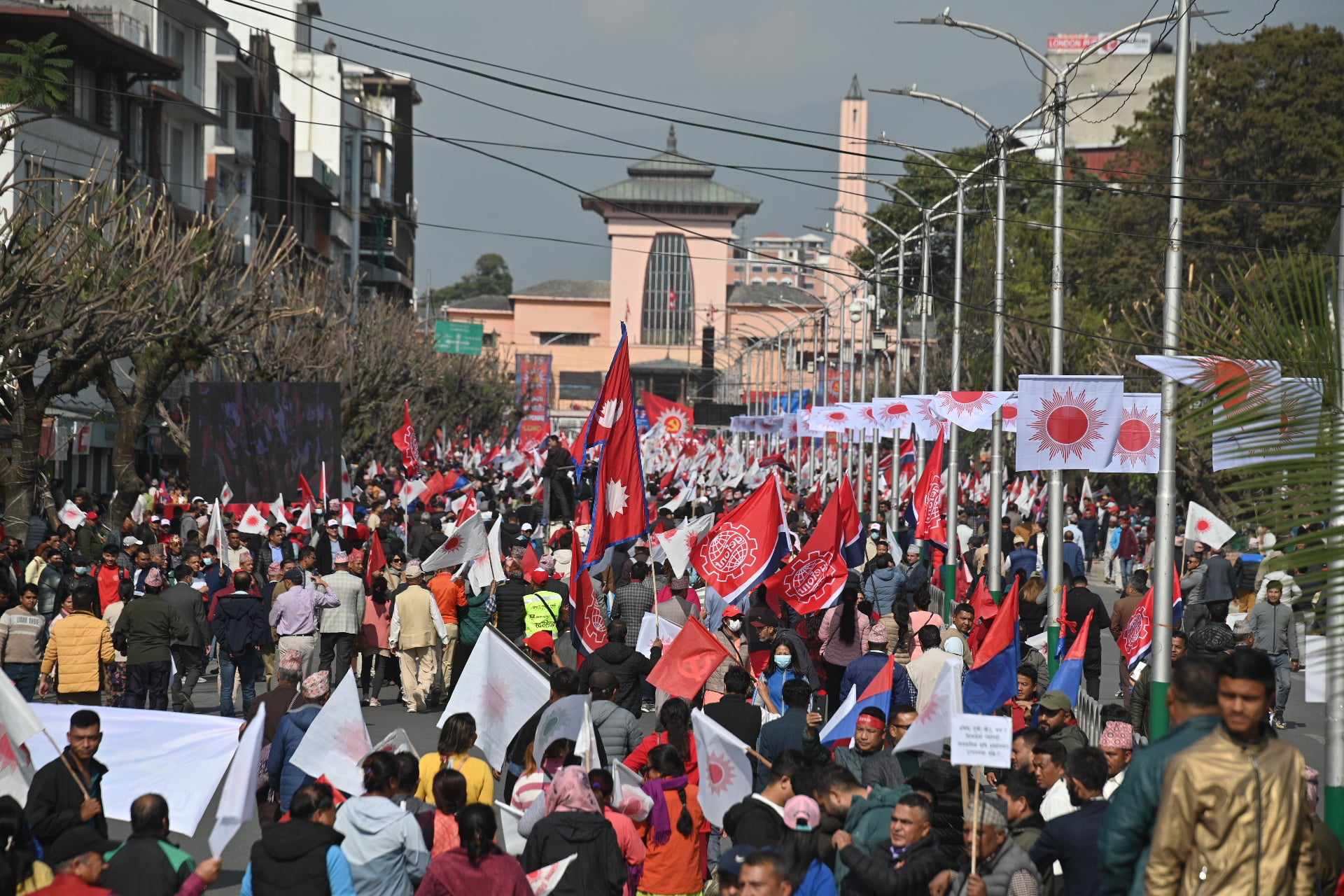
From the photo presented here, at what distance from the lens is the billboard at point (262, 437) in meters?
28.5

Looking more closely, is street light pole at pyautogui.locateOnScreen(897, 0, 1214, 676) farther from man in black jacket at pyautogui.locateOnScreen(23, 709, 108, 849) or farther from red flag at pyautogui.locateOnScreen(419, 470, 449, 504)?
red flag at pyautogui.locateOnScreen(419, 470, 449, 504)

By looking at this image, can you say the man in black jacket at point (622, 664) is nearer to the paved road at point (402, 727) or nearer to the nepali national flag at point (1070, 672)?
the paved road at point (402, 727)

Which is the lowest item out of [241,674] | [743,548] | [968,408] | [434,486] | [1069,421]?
[241,674]

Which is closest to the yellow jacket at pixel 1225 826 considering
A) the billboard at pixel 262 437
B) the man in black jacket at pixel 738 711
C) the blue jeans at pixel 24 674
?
the man in black jacket at pixel 738 711

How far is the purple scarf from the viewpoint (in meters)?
9.23

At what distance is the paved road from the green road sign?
209 ft

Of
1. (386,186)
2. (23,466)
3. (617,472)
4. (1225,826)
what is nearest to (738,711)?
(617,472)

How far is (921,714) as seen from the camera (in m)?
9.19

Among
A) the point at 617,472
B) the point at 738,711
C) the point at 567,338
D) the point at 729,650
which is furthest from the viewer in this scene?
the point at 567,338

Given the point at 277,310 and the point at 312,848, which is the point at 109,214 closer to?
the point at 277,310

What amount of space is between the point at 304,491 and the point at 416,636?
479 inches

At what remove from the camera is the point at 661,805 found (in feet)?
30.4

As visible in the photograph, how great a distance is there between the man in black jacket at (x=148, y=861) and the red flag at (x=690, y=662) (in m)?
5.20

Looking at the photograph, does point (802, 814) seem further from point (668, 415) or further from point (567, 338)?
point (567, 338)
